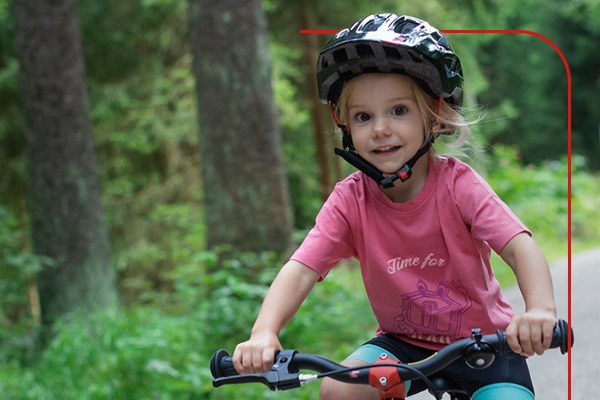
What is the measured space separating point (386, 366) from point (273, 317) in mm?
479

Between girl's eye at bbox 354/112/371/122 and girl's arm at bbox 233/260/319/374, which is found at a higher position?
girl's eye at bbox 354/112/371/122

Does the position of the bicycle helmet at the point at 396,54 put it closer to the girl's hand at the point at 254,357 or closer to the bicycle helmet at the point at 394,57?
the bicycle helmet at the point at 394,57

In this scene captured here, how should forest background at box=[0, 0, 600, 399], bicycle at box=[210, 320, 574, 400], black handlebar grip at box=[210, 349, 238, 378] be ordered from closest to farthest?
bicycle at box=[210, 320, 574, 400] → black handlebar grip at box=[210, 349, 238, 378] → forest background at box=[0, 0, 600, 399]

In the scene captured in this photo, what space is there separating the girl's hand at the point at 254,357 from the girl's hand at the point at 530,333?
69 centimetres

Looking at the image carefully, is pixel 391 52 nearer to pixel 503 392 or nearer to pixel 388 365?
pixel 388 365

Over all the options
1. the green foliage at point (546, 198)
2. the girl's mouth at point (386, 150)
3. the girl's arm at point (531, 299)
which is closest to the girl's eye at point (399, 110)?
the girl's mouth at point (386, 150)

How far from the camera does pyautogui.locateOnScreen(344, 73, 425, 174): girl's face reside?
2887mm

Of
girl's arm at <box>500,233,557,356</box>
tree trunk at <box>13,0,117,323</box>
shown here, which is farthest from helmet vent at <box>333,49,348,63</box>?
tree trunk at <box>13,0,117,323</box>

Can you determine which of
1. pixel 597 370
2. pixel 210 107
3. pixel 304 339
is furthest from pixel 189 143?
pixel 597 370

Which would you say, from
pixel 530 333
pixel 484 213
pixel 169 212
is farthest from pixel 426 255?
pixel 169 212

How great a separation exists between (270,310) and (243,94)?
5157 mm

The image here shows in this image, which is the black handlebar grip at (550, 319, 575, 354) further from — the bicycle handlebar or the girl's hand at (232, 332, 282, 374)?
the girl's hand at (232, 332, 282, 374)

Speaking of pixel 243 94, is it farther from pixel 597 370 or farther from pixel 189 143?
pixel 189 143

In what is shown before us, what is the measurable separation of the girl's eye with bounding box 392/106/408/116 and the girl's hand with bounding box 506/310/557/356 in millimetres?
846
